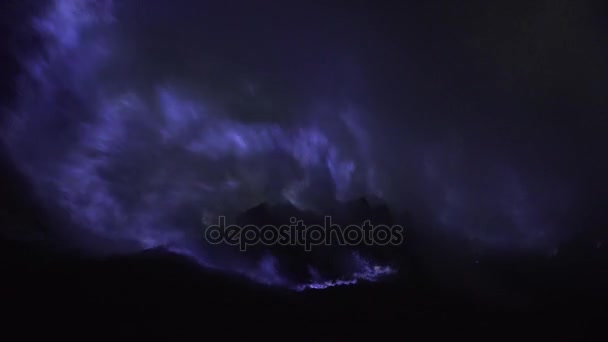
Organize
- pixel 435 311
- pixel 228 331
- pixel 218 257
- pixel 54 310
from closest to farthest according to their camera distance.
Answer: pixel 54 310
pixel 218 257
pixel 228 331
pixel 435 311

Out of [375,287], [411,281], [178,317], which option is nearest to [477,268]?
[411,281]

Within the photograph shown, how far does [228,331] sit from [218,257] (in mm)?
7644

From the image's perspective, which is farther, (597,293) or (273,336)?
(273,336)

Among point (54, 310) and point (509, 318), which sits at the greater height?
point (54, 310)

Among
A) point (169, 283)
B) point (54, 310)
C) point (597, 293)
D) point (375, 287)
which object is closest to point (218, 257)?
point (169, 283)

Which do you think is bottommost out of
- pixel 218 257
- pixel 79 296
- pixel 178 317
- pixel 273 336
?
pixel 273 336

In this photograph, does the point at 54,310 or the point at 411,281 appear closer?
the point at 54,310

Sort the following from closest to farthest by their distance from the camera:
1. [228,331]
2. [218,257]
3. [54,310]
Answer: [54,310]
[218,257]
[228,331]

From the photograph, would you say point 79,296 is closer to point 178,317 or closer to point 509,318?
point 178,317

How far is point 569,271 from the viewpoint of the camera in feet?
90.3

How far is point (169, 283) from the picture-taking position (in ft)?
90.0

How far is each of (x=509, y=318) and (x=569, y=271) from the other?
22.4ft

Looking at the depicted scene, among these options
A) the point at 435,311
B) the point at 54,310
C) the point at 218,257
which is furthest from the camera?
the point at 435,311

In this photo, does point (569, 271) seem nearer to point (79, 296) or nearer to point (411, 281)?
point (411, 281)
